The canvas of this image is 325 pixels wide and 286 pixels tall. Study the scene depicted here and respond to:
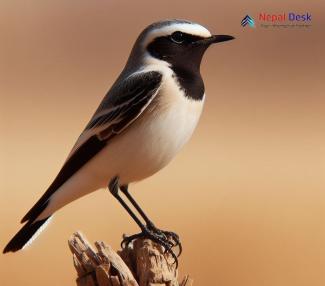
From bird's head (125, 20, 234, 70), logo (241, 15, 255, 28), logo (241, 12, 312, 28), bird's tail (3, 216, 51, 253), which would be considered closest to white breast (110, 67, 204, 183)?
bird's head (125, 20, 234, 70)

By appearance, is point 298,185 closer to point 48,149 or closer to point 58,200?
point 48,149

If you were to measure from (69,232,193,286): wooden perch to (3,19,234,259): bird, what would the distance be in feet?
0.62

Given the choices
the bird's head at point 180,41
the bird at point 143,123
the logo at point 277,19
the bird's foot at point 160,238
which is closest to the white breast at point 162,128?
the bird at point 143,123

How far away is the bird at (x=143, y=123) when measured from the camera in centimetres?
375

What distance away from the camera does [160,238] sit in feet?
12.7

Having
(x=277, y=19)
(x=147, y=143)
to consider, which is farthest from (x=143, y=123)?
(x=277, y=19)

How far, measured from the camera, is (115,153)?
382 centimetres

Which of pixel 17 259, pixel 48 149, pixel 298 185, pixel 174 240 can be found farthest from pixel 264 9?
pixel 174 240

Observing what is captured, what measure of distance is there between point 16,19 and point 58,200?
5133 mm

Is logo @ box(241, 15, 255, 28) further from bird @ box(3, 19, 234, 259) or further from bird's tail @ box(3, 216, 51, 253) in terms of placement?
bird's tail @ box(3, 216, 51, 253)

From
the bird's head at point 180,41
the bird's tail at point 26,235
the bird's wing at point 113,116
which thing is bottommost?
the bird's tail at point 26,235

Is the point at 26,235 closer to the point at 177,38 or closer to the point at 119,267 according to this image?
the point at 119,267

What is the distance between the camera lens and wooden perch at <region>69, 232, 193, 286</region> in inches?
136

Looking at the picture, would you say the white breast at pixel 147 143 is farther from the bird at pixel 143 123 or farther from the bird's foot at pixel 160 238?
the bird's foot at pixel 160 238
